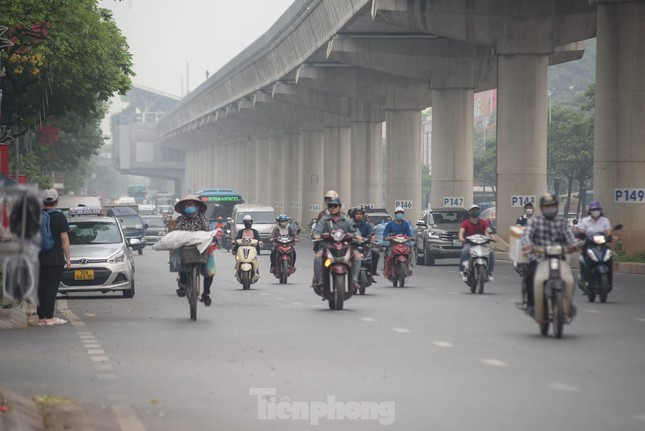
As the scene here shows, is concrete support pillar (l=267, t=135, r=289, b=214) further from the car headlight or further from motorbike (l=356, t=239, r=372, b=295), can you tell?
the car headlight

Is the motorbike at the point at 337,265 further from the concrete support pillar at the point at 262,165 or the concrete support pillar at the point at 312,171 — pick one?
the concrete support pillar at the point at 262,165

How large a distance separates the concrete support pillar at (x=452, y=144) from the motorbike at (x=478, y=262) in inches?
1225

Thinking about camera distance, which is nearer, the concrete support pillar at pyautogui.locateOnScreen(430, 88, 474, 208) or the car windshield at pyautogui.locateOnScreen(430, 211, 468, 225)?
the car windshield at pyautogui.locateOnScreen(430, 211, 468, 225)

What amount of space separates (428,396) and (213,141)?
438 ft

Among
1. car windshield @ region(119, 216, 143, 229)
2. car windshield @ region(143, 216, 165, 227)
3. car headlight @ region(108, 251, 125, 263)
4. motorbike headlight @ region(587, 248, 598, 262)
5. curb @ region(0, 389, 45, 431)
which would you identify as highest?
motorbike headlight @ region(587, 248, 598, 262)

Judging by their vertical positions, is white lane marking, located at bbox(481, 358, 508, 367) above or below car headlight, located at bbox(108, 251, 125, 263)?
below

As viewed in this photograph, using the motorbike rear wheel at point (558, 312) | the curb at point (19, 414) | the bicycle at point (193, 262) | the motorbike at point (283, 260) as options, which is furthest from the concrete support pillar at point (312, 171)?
the curb at point (19, 414)

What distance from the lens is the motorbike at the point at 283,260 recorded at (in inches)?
1239

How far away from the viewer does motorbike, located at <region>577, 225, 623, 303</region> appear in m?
22.8

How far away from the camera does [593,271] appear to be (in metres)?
23.1

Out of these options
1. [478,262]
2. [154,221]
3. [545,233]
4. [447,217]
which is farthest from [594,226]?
[154,221]

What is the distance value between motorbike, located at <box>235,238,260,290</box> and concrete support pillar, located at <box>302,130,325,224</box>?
63198 mm

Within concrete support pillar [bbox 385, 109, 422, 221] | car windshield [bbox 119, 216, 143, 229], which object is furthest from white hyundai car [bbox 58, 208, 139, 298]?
concrete support pillar [bbox 385, 109, 422, 221]

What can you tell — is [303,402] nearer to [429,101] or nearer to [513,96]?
[513,96]
